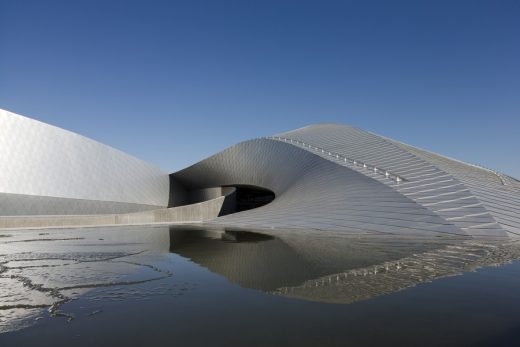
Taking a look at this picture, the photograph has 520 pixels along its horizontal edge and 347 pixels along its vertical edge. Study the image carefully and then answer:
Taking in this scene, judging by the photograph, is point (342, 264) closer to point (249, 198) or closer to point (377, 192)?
point (377, 192)

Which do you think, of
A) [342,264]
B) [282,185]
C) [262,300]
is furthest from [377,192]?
[282,185]

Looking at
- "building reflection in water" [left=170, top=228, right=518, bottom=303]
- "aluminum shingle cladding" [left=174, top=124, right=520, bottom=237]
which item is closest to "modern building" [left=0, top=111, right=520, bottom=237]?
"aluminum shingle cladding" [left=174, top=124, right=520, bottom=237]

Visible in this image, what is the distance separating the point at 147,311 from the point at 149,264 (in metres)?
2.96

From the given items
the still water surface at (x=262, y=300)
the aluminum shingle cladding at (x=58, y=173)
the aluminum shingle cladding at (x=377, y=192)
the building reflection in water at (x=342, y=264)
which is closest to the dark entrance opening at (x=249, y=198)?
the aluminum shingle cladding at (x=58, y=173)

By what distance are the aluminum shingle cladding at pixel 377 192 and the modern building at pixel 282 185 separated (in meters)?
0.06

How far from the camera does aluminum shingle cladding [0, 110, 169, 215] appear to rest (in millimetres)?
23906

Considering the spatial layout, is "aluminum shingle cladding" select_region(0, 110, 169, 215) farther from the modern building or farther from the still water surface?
the still water surface

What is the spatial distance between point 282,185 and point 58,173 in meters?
17.9

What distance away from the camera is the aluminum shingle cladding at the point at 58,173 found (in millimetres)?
23906

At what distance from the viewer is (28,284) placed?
458cm

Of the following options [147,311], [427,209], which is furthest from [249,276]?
[427,209]

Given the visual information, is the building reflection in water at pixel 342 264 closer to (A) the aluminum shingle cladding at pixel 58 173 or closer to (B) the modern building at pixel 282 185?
(B) the modern building at pixel 282 185

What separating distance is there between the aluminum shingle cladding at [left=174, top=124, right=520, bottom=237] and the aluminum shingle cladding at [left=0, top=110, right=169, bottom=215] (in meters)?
15.7

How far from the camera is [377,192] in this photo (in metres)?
14.5
